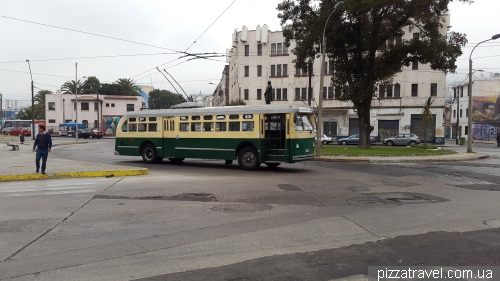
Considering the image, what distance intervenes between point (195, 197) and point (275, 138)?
634cm

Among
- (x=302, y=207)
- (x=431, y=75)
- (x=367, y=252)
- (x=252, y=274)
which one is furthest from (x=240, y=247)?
(x=431, y=75)

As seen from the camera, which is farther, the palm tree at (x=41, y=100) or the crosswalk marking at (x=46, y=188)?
the palm tree at (x=41, y=100)

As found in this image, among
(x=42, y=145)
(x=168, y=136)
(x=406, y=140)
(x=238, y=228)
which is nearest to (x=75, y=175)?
(x=42, y=145)

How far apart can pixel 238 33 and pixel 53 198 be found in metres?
49.7

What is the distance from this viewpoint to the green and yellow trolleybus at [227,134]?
15823 mm

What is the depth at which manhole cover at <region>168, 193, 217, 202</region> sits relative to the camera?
10.1m

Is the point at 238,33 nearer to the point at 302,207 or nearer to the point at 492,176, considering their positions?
the point at 492,176

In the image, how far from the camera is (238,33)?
187ft

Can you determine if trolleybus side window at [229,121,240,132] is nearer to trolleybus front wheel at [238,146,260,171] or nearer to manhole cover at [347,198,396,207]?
trolleybus front wheel at [238,146,260,171]

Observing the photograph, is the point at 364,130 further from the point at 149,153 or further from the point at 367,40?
the point at 149,153

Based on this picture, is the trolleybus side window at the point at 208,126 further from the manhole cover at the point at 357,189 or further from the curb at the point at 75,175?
the manhole cover at the point at 357,189

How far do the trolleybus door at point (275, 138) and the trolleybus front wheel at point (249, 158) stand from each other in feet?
1.63

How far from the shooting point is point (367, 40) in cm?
2719

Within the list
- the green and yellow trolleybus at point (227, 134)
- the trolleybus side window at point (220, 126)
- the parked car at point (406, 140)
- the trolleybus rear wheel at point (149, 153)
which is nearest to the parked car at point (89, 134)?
the parked car at point (406, 140)
